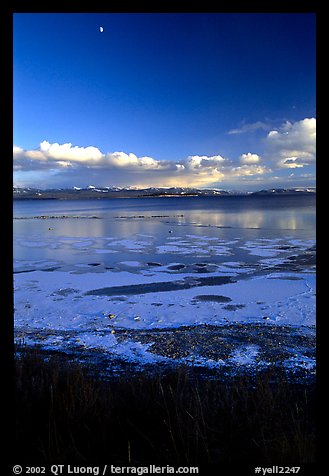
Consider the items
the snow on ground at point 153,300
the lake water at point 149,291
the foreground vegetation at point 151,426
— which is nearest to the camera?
the foreground vegetation at point 151,426

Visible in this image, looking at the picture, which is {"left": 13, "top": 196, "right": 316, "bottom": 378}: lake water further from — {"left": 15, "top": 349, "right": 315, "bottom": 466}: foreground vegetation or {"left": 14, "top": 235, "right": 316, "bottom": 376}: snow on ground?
{"left": 15, "top": 349, "right": 315, "bottom": 466}: foreground vegetation

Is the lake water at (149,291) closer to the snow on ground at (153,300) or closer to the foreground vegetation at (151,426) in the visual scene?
Result: the snow on ground at (153,300)

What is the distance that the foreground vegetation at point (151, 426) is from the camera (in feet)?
8.48

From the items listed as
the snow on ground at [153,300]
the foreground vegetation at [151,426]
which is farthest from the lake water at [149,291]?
the foreground vegetation at [151,426]

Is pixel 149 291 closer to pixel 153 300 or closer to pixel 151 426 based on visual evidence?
pixel 153 300

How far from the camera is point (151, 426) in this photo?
3.06m

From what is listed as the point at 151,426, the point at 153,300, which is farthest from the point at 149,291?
the point at 151,426

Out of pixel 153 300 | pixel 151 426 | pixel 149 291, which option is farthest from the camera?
pixel 149 291

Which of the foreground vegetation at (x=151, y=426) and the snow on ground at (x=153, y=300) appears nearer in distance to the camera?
the foreground vegetation at (x=151, y=426)

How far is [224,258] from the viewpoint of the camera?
14.7 meters

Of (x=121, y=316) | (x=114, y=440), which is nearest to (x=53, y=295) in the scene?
(x=121, y=316)

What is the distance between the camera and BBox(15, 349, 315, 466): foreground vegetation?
8.48 feet

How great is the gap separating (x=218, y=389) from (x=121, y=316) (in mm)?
3919
